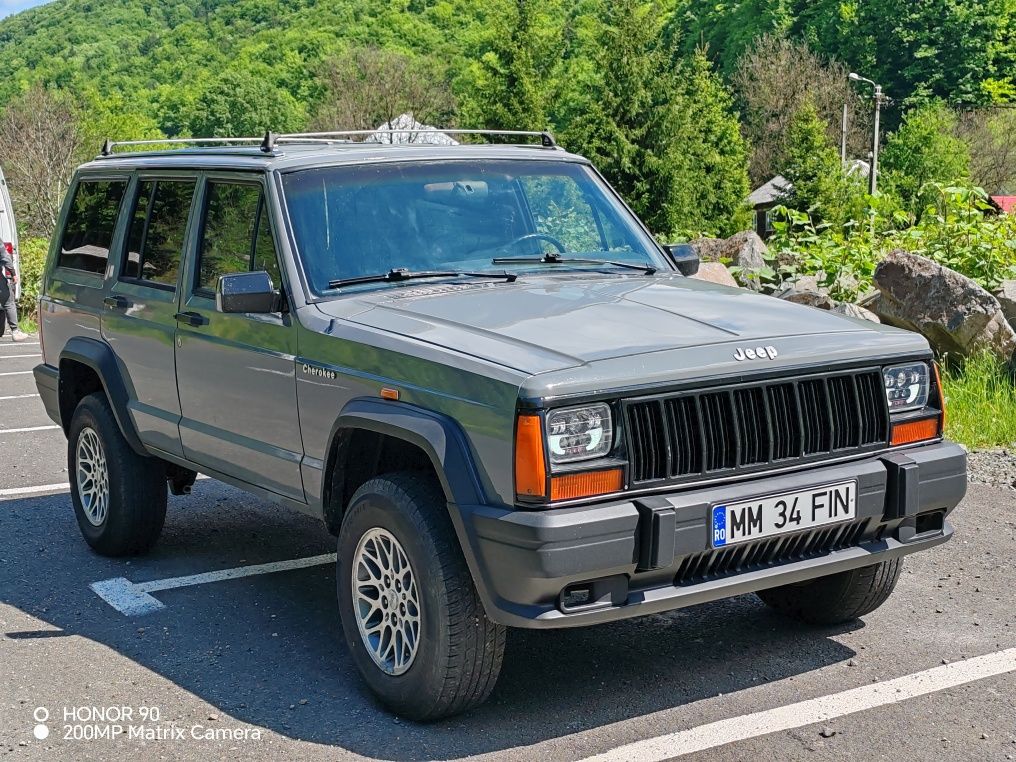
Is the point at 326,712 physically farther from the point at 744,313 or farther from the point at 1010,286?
the point at 1010,286

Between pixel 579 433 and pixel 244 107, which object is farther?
pixel 244 107

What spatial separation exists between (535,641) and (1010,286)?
734 cm

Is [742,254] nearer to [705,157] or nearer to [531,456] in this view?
[531,456]

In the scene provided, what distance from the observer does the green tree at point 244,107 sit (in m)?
86.9

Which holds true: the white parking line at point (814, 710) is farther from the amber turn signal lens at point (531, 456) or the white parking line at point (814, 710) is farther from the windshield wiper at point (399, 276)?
the windshield wiper at point (399, 276)

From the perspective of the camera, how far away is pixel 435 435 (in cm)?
407

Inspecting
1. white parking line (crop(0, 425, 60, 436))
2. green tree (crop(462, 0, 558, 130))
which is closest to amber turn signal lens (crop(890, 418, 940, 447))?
white parking line (crop(0, 425, 60, 436))

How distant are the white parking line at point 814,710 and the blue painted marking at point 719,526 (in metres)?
0.68

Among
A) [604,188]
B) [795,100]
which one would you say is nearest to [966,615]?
[604,188]

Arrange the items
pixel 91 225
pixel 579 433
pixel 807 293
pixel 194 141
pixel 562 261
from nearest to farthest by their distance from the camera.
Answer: pixel 579 433
pixel 562 261
pixel 194 141
pixel 91 225
pixel 807 293

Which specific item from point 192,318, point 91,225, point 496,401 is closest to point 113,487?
point 192,318

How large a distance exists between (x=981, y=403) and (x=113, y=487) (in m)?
6.20

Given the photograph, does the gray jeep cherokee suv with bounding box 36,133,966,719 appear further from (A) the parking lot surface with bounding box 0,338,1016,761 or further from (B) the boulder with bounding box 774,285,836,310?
(B) the boulder with bounding box 774,285,836,310

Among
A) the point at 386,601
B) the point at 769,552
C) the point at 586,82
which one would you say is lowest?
the point at 386,601
